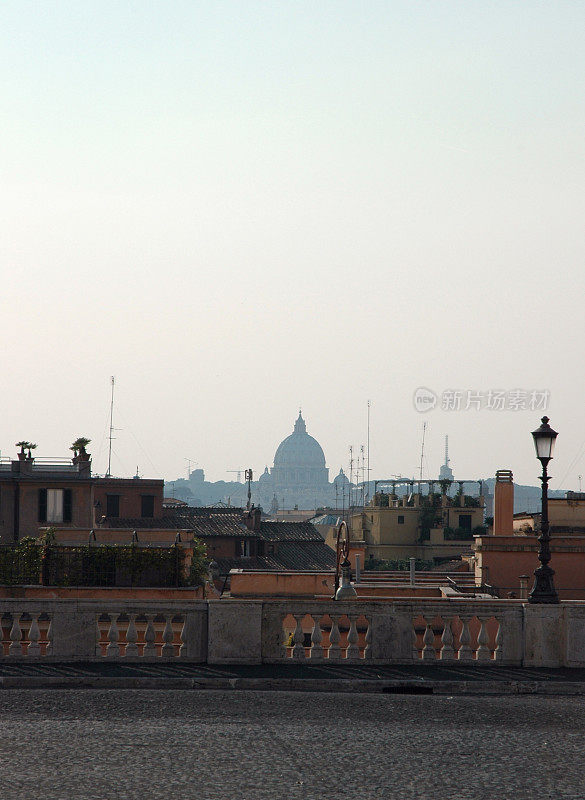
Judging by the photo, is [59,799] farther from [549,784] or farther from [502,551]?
[502,551]

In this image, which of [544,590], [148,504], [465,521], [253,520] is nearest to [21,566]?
[544,590]

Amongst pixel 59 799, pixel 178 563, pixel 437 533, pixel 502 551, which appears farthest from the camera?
pixel 437 533

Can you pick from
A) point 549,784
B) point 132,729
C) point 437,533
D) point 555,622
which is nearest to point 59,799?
point 132,729

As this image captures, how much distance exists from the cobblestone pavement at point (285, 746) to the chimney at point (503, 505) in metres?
30.4

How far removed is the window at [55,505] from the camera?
6209 centimetres

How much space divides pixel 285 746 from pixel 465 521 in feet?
333

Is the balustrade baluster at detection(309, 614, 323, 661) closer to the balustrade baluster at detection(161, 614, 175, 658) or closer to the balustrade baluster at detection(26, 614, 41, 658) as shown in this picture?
the balustrade baluster at detection(161, 614, 175, 658)

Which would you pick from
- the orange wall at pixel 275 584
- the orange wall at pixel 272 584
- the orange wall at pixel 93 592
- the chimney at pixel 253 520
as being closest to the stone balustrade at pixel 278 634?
the orange wall at pixel 93 592

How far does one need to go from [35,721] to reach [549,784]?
16.5 ft

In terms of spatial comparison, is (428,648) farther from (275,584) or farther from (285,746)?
(275,584)

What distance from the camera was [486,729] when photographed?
11.1 m

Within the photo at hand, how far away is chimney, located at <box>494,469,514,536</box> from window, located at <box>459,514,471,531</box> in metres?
66.6

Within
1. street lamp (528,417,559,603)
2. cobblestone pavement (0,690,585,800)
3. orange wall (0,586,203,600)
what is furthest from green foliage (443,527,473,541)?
cobblestone pavement (0,690,585,800)

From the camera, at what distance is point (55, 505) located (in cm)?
6244
